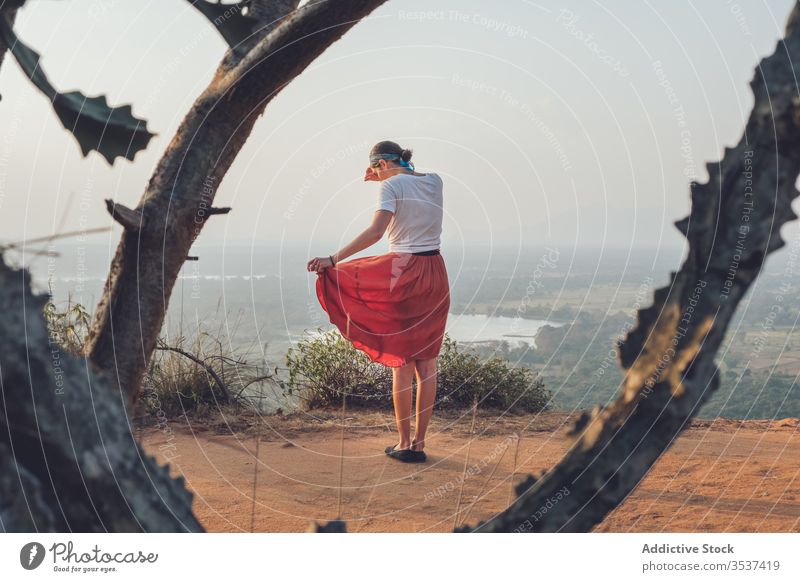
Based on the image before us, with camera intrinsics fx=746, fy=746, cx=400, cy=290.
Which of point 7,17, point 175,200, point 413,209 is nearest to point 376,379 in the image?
point 413,209

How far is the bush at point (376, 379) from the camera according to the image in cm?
823

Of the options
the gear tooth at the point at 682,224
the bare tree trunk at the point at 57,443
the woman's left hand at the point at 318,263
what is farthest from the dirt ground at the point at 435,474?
the gear tooth at the point at 682,224

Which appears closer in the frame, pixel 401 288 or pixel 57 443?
pixel 57 443

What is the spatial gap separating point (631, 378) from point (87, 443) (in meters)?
1.21

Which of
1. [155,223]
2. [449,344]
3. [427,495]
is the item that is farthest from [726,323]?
[449,344]

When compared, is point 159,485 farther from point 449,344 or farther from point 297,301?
point 449,344

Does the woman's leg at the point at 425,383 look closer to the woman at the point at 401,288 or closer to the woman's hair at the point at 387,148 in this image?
the woman at the point at 401,288

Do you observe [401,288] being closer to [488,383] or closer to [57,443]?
[57,443]

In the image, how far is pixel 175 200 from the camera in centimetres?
299

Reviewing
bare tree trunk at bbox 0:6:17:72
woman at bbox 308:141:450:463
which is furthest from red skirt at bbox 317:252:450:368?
bare tree trunk at bbox 0:6:17:72

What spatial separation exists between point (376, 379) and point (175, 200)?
5.59 m

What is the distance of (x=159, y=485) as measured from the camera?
180 cm

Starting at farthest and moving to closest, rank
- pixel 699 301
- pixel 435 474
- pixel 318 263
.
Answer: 1. pixel 435 474
2. pixel 318 263
3. pixel 699 301

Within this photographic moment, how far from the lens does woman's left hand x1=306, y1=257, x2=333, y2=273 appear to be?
4773 mm
